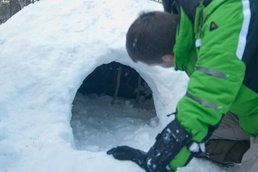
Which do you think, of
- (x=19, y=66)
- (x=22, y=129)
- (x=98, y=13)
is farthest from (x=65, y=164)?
(x=98, y=13)

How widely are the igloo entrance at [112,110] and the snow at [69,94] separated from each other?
1cm

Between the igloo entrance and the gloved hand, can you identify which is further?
the igloo entrance

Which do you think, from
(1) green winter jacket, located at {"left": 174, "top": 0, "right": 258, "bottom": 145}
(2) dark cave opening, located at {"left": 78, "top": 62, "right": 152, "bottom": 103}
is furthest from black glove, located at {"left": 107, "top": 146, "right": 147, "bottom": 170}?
(2) dark cave opening, located at {"left": 78, "top": 62, "right": 152, "bottom": 103}

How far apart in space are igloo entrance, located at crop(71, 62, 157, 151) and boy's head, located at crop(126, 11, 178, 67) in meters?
1.96

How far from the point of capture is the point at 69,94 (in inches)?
147

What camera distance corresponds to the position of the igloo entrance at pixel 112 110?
4155 millimetres

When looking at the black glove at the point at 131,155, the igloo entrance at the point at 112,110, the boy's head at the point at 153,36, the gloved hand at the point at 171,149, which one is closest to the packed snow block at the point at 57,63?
the igloo entrance at the point at 112,110

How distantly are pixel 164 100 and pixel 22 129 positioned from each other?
5.26ft

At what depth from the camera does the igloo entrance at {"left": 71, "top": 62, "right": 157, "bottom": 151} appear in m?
4.16

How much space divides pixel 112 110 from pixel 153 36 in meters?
3.37

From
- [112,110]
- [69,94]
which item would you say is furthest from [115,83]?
[69,94]

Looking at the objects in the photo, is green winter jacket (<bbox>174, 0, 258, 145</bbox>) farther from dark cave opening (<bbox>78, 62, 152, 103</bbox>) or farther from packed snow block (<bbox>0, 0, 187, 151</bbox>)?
dark cave opening (<bbox>78, 62, 152, 103</bbox>)

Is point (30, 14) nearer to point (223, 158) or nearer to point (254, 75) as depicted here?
point (223, 158)

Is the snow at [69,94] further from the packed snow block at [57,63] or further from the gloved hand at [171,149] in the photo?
the gloved hand at [171,149]
